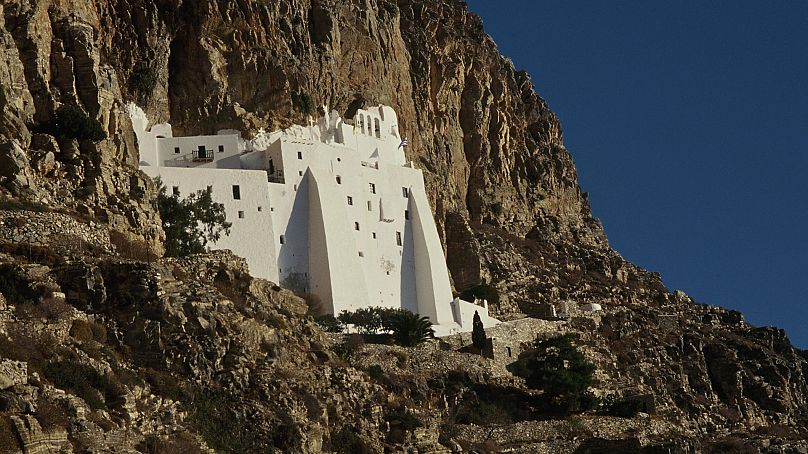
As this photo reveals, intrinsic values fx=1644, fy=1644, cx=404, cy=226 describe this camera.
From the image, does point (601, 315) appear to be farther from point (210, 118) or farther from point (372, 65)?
point (210, 118)

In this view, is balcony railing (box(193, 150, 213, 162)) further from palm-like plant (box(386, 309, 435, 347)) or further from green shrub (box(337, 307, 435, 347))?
palm-like plant (box(386, 309, 435, 347))

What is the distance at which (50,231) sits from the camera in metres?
47.8

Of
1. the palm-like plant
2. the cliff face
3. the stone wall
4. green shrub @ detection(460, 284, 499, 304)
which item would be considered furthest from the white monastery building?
the stone wall

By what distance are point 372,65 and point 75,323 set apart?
134 feet

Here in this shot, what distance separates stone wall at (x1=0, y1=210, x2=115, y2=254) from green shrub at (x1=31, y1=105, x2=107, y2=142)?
25.9ft

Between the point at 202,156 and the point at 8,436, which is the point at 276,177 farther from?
the point at 8,436

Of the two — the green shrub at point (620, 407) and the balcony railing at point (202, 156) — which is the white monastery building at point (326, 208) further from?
the green shrub at point (620, 407)

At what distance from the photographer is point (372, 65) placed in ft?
267

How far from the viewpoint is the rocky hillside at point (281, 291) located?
42500 mm

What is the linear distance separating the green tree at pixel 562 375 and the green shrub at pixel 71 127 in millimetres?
19007

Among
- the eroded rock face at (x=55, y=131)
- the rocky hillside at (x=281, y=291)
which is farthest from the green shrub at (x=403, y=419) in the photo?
the eroded rock face at (x=55, y=131)

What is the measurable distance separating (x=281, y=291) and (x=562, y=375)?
12.7m

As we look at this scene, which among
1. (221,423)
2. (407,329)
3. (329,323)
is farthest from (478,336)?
(221,423)

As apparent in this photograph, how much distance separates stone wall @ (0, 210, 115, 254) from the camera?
4681 cm
